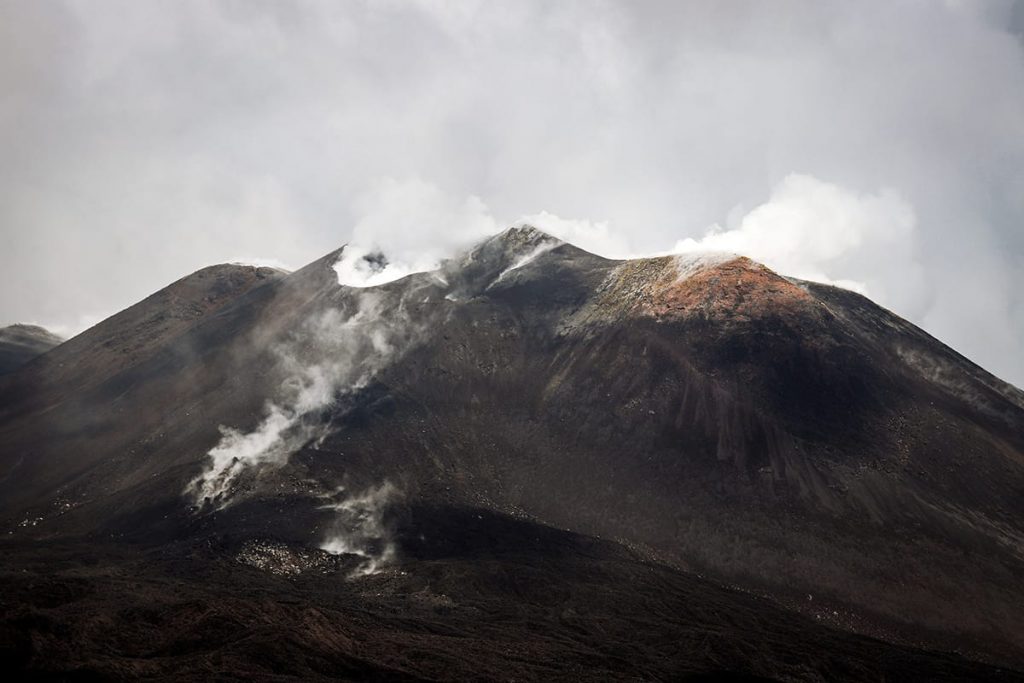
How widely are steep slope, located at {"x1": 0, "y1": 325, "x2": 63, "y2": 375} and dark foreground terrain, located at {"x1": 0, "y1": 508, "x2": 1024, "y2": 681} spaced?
4839 inches

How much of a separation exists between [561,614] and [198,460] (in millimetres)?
38319

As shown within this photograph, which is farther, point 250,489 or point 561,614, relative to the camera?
point 250,489

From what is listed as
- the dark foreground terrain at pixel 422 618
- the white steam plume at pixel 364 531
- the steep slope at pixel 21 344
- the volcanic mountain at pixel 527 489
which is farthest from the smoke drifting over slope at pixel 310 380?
the steep slope at pixel 21 344

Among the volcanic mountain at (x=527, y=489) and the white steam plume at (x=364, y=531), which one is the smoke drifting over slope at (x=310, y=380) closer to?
the volcanic mountain at (x=527, y=489)

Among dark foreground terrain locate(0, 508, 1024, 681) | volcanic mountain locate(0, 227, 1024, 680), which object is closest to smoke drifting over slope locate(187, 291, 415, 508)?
volcanic mountain locate(0, 227, 1024, 680)

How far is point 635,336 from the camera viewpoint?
7431 centimetres

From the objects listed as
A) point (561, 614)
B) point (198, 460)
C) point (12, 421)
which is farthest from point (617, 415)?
point (12, 421)

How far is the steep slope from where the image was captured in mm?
144000

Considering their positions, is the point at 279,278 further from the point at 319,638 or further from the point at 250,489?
the point at 319,638

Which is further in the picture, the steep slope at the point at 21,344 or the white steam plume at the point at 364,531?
the steep slope at the point at 21,344

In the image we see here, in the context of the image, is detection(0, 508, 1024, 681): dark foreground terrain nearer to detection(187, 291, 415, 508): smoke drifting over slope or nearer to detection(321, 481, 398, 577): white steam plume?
detection(321, 481, 398, 577): white steam plume

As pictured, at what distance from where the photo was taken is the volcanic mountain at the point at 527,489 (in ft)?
109

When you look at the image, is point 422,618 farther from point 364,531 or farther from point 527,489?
point 527,489

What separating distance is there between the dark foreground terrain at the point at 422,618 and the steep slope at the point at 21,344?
403ft
